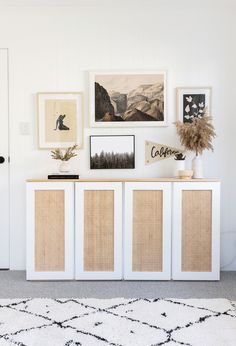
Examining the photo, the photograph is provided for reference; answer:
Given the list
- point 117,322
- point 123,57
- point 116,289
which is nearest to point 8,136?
point 123,57

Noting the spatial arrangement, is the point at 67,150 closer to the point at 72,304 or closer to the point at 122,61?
the point at 122,61

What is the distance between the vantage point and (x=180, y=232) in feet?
10.7

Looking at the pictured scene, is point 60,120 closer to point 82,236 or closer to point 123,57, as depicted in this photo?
point 123,57

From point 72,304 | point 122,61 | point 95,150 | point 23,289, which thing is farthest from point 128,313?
point 122,61

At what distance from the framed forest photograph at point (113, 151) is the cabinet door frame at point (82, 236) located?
376 millimetres

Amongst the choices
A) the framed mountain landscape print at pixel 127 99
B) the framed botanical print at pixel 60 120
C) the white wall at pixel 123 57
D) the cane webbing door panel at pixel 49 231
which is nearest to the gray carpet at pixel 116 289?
the cane webbing door panel at pixel 49 231

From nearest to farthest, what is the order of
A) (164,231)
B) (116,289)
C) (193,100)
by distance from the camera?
(116,289) < (164,231) < (193,100)

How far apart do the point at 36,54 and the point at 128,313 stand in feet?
7.75

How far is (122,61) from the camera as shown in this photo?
361 cm

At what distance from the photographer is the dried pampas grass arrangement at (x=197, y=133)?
11.0 ft

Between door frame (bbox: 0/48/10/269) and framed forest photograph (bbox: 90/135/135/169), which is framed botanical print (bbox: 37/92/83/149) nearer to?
framed forest photograph (bbox: 90/135/135/169)

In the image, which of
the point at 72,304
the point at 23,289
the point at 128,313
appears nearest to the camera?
the point at 128,313

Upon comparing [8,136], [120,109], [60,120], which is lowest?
[8,136]

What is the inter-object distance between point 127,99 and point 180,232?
1.26m
